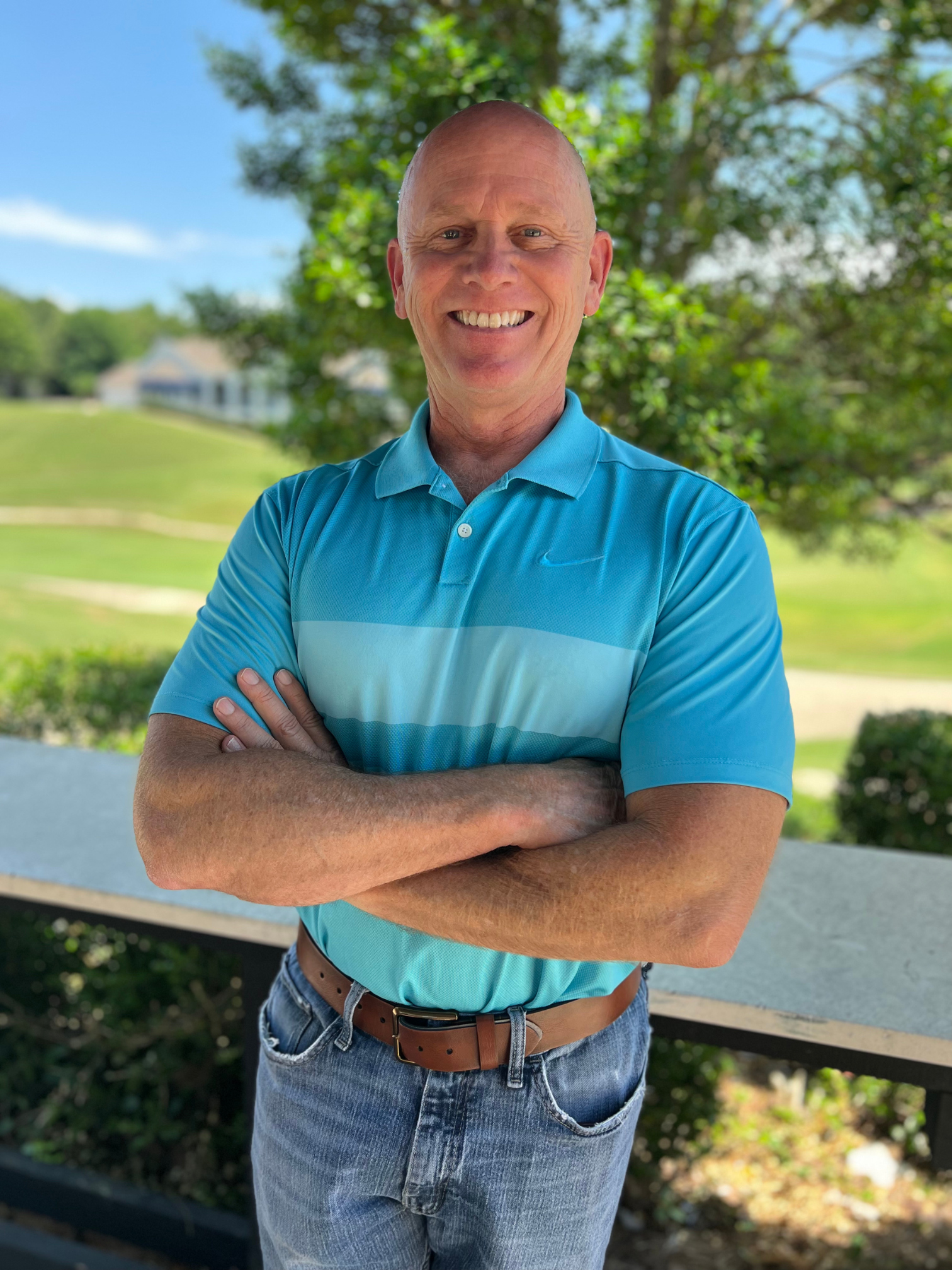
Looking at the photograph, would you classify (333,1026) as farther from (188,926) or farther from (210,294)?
(210,294)

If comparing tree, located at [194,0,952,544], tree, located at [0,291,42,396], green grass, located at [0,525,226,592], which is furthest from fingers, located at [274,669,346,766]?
tree, located at [0,291,42,396]

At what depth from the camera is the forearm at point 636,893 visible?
1048mm

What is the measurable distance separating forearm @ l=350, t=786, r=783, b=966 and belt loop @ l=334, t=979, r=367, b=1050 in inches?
8.2

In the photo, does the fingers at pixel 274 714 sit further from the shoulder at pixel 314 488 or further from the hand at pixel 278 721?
the shoulder at pixel 314 488

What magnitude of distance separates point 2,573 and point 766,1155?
69.6ft

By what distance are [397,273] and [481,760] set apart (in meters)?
0.64

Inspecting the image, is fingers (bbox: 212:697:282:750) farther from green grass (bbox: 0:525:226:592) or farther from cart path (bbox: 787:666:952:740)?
green grass (bbox: 0:525:226:592)

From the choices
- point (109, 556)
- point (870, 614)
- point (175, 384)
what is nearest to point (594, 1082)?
point (870, 614)

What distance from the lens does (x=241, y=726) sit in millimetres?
1211

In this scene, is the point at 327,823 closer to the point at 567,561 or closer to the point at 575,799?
the point at 575,799

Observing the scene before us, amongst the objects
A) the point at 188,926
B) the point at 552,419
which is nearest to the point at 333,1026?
the point at 188,926

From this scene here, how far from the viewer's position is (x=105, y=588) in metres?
19.5

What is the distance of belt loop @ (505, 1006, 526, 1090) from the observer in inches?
45.3

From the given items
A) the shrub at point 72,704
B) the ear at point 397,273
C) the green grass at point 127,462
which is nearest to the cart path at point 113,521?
the green grass at point 127,462
